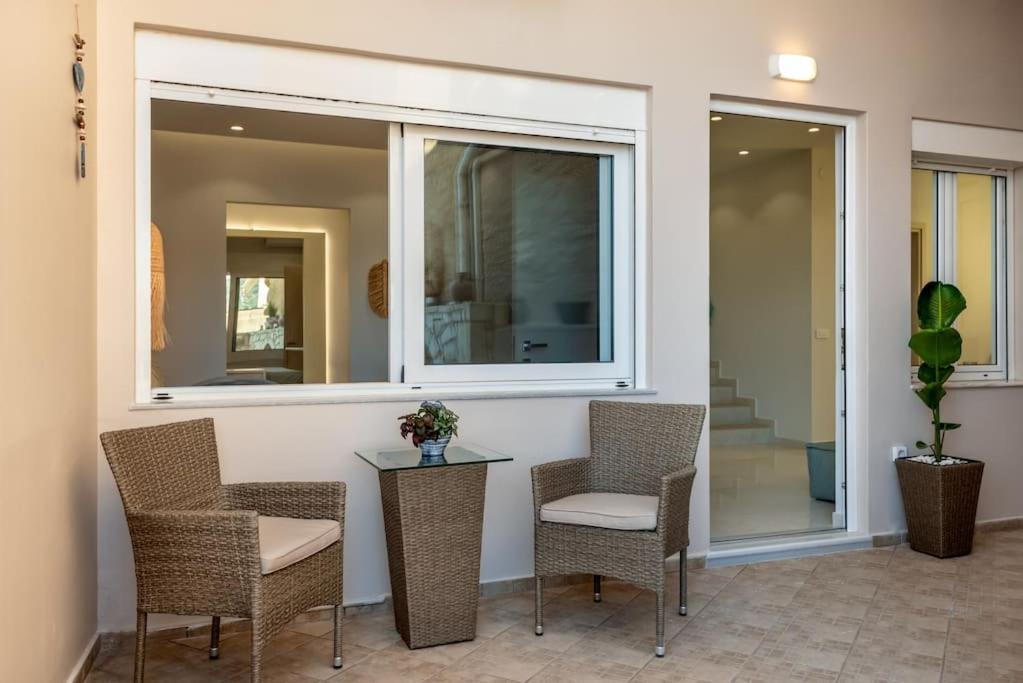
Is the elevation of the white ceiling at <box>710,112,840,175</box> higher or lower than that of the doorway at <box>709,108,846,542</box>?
higher

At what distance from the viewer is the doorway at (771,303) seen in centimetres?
678

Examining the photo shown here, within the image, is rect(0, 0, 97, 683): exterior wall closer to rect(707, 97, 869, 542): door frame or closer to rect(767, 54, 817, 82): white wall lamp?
rect(767, 54, 817, 82): white wall lamp

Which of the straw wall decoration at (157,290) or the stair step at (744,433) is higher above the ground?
the straw wall decoration at (157,290)

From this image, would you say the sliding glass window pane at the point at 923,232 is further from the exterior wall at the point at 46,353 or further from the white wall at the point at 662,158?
the exterior wall at the point at 46,353

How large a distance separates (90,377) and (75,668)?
3.23 feet

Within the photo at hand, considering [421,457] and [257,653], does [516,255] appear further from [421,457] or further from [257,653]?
[257,653]

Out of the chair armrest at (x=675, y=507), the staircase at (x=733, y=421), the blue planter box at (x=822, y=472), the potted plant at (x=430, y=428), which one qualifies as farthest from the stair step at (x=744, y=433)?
the potted plant at (x=430, y=428)

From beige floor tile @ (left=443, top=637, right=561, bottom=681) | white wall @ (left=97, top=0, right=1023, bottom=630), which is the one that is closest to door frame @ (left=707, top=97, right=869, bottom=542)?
white wall @ (left=97, top=0, right=1023, bottom=630)

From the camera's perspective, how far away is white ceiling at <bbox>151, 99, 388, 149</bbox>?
3275mm

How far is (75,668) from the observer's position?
103 inches

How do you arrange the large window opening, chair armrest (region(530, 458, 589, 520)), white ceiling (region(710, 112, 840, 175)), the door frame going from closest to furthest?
chair armrest (region(530, 458, 589, 520)), the large window opening, the door frame, white ceiling (region(710, 112, 840, 175))

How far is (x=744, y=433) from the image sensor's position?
7871 millimetres

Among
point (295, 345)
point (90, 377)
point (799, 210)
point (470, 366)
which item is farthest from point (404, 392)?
point (799, 210)

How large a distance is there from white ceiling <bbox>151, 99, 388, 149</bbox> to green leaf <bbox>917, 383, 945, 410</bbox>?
3.12 m
